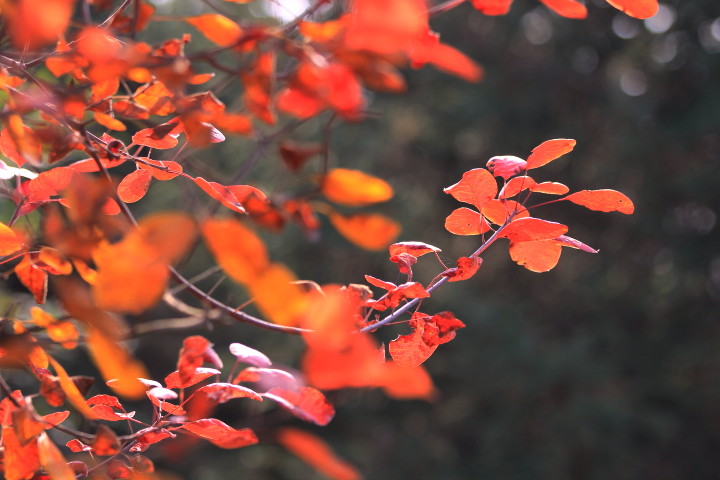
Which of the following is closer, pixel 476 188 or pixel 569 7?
pixel 569 7

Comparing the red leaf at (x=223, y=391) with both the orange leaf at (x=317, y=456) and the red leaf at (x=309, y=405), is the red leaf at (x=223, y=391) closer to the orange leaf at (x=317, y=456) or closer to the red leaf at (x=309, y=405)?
the red leaf at (x=309, y=405)

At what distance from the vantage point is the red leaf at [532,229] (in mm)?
490

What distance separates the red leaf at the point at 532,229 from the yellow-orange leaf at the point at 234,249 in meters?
0.27

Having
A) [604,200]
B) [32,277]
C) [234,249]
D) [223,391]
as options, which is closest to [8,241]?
[32,277]

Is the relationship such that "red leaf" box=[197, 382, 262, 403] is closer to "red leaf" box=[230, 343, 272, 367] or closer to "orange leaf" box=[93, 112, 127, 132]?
"red leaf" box=[230, 343, 272, 367]

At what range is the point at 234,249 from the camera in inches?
10.1

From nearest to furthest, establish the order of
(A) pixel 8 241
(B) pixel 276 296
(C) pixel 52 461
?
(B) pixel 276 296 → (C) pixel 52 461 → (A) pixel 8 241

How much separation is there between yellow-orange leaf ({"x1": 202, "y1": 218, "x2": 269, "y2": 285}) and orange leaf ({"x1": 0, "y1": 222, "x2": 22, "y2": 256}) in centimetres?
25

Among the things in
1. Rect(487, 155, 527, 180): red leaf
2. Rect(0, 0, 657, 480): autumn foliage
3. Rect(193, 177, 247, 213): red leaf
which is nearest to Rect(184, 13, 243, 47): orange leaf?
Rect(0, 0, 657, 480): autumn foliage

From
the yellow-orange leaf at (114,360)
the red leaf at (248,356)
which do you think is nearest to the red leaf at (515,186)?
the red leaf at (248,356)

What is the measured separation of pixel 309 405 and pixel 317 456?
6.9 inches

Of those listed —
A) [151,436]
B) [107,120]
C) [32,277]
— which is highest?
[107,120]

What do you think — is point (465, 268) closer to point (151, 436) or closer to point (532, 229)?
point (532, 229)

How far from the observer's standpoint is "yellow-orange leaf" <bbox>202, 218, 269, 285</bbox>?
0.84 feet
